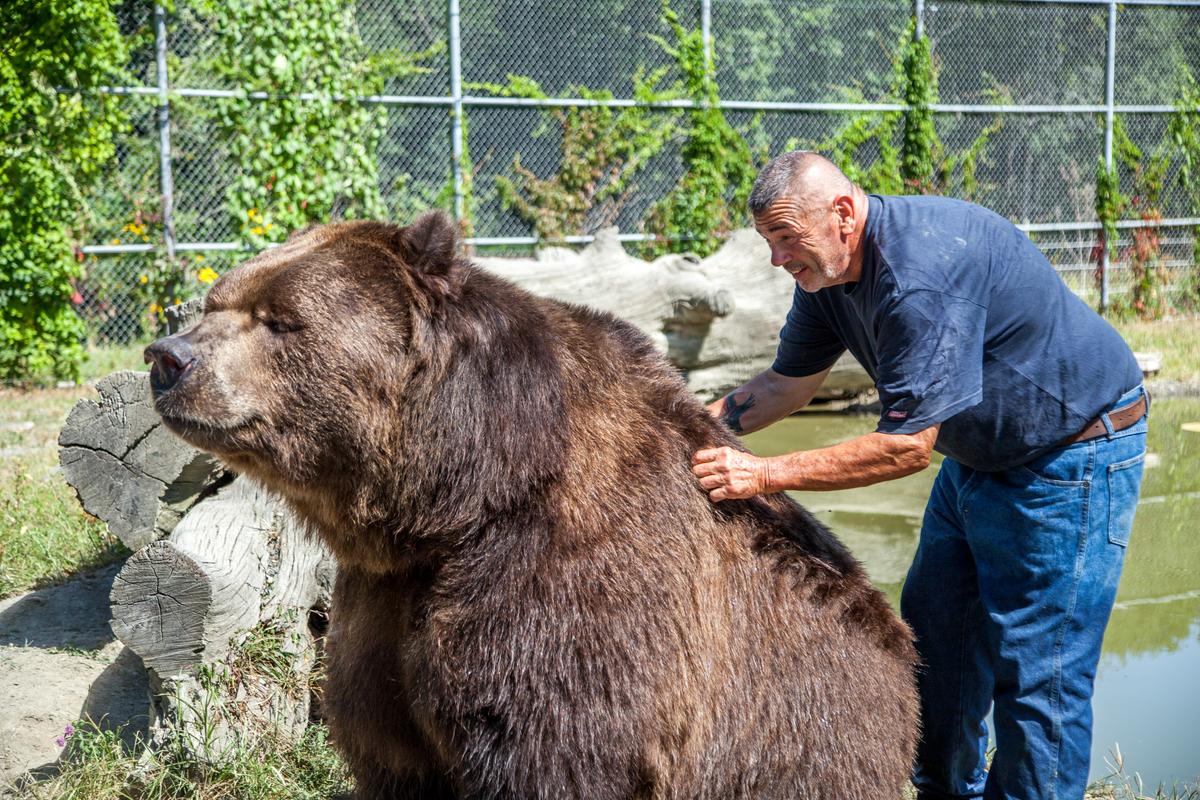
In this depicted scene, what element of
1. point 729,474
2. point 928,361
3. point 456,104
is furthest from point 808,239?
point 456,104

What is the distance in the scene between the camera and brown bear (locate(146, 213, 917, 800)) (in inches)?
114

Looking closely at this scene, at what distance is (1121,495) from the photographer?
3.68 meters

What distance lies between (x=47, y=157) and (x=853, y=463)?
959cm

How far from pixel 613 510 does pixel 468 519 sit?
1.27ft

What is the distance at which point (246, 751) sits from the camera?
4172 mm

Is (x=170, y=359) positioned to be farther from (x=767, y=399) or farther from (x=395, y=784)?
(x=767, y=399)

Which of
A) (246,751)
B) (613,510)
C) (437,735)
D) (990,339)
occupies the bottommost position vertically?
(246,751)

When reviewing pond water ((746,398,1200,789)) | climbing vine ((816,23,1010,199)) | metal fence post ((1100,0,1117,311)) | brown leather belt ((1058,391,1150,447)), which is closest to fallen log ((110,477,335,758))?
brown leather belt ((1058,391,1150,447))

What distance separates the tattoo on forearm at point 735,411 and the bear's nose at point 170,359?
76.9 inches

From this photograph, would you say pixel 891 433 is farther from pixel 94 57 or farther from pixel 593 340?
pixel 94 57

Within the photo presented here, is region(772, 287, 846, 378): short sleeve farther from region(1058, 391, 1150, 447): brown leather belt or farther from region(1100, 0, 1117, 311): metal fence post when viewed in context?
region(1100, 0, 1117, 311): metal fence post

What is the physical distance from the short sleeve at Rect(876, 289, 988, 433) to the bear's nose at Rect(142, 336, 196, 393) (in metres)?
1.85

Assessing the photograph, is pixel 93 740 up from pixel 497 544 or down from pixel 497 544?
down

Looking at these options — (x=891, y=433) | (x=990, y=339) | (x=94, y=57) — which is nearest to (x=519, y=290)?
(x=891, y=433)
